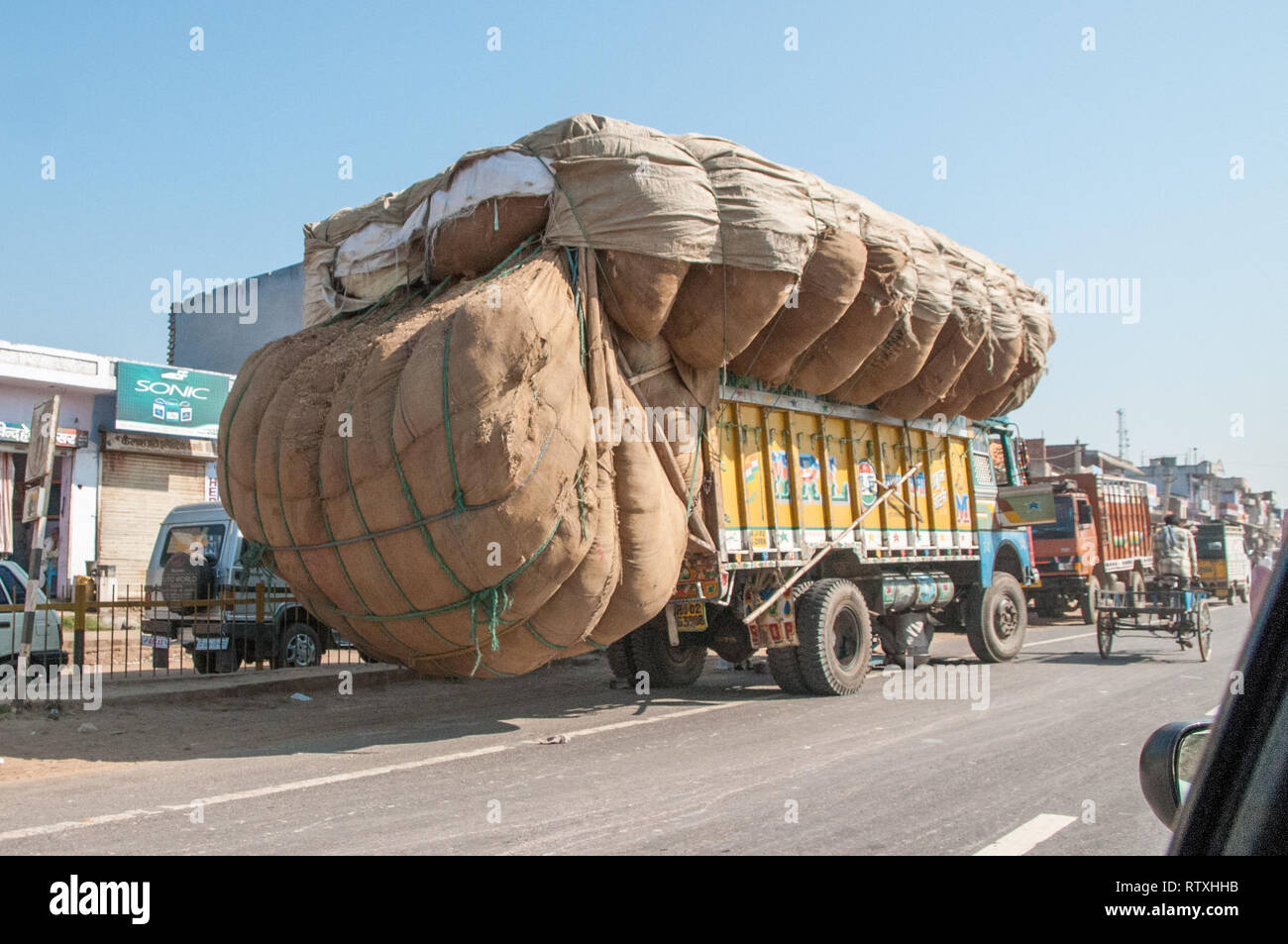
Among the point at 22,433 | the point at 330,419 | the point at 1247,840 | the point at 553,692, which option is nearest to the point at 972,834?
the point at 1247,840

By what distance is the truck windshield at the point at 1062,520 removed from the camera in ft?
72.8

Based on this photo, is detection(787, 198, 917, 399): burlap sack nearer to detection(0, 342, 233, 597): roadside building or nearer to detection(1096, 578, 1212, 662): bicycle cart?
detection(1096, 578, 1212, 662): bicycle cart

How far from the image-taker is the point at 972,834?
483cm

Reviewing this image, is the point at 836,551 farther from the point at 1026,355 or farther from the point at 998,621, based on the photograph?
the point at 1026,355

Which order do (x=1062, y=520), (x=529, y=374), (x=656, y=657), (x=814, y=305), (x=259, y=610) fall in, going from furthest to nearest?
(x=1062, y=520), (x=259, y=610), (x=656, y=657), (x=814, y=305), (x=529, y=374)

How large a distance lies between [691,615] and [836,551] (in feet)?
7.98

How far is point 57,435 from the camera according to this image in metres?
19.9

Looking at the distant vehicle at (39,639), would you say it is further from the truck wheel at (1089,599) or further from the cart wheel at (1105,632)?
the truck wheel at (1089,599)

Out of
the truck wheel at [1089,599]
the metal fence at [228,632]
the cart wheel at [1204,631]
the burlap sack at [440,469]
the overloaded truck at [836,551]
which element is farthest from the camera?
the truck wheel at [1089,599]

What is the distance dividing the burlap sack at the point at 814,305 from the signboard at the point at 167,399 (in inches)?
671

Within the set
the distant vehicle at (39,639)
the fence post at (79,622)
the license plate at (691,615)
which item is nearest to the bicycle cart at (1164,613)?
the license plate at (691,615)

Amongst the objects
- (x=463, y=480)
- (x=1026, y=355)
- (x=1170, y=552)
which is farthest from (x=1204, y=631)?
(x=463, y=480)

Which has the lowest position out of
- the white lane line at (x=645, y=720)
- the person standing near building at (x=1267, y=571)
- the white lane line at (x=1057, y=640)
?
the white lane line at (x=1057, y=640)
